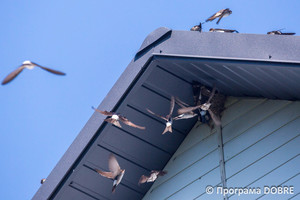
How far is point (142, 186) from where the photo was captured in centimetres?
706

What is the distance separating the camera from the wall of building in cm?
598

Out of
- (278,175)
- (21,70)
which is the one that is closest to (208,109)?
(278,175)

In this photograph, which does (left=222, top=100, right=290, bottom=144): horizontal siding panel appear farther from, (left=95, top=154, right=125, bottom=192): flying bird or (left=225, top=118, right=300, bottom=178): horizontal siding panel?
(left=95, top=154, right=125, bottom=192): flying bird

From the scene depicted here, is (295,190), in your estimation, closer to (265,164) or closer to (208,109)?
(265,164)

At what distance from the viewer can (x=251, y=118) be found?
21.6 feet

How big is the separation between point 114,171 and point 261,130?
1298mm

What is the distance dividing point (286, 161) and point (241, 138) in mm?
636

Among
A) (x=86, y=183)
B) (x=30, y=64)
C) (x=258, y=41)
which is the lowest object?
(x=86, y=183)

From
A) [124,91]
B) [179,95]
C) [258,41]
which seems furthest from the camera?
[179,95]

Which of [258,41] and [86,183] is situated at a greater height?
[258,41]

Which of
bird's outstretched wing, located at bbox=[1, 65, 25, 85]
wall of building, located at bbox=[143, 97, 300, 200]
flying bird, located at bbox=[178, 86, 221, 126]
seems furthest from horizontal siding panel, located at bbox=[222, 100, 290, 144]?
bird's outstretched wing, located at bbox=[1, 65, 25, 85]

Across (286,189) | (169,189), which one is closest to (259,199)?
(286,189)

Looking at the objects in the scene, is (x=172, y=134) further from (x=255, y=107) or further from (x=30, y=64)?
(x=30, y=64)

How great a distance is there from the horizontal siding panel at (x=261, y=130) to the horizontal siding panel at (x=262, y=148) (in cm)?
5
